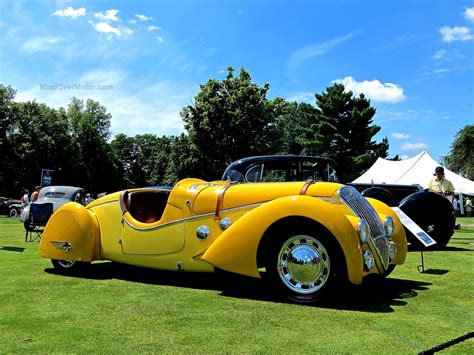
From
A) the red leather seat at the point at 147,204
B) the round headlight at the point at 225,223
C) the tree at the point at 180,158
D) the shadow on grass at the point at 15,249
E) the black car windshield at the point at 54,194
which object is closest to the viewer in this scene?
Result: the round headlight at the point at 225,223

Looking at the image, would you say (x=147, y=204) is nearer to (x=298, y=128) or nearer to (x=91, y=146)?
(x=91, y=146)

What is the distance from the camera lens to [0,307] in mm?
4402

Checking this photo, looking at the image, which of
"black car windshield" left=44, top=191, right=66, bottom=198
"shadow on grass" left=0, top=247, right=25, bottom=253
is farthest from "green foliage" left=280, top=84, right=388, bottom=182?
"shadow on grass" left=0, top=247, right=25, bottom=253

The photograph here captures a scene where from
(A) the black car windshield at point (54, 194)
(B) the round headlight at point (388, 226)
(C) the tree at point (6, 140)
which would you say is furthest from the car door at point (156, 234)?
(C) the tree at point (6, 140)

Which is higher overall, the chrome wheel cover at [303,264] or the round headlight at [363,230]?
the round headlight at [363,230]

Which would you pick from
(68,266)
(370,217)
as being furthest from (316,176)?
(68,266)

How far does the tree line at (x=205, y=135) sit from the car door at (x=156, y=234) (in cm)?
2741

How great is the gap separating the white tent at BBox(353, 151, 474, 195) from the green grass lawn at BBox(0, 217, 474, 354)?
21031 mm

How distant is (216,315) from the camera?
407 centimetres

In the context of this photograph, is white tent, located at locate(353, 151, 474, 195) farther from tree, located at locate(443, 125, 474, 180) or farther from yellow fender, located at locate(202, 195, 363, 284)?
tree, located at locate(443, 125, 474, 180)

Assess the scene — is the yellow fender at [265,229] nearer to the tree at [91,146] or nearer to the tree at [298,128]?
the tree at [298,128]

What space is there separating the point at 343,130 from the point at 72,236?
4559cm

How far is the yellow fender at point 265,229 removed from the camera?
423 cm

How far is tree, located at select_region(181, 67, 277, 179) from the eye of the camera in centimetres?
3341
